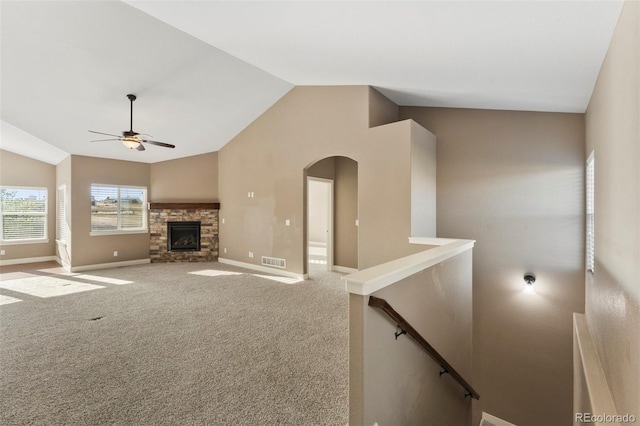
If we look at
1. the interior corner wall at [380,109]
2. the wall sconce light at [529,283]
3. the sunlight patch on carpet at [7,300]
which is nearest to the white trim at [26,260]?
the sunlight patch on carpet at [7,300]

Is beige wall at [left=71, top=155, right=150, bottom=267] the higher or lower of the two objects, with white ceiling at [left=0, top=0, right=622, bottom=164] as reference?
lower

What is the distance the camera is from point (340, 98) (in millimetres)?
→ 5664

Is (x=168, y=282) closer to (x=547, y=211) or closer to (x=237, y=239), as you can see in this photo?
(x=237, y=239)

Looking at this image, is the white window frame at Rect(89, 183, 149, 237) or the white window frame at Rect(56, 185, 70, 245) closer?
the white window frame at Rect(89, 183, 149, 237)

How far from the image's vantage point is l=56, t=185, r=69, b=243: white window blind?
7.78 metres

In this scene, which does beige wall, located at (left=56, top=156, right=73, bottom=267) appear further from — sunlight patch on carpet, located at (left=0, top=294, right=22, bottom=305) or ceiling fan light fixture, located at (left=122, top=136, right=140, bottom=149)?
ceiling fan light fixture, located at (left=122, top=136, right=140, bottom=149)

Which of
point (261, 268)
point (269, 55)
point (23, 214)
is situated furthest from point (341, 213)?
point (23, 214)

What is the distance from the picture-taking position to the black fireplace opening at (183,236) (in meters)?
8.28

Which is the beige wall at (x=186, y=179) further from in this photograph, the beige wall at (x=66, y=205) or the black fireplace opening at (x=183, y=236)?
the beige wall at (x=66, y=205)

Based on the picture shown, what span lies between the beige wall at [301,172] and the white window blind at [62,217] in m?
3.78

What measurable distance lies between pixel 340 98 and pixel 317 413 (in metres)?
4.92

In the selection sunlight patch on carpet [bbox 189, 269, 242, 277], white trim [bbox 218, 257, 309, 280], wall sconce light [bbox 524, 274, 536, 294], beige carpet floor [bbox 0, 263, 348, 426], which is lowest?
beige carpet floor [bbox 0, 263, 348, 426]

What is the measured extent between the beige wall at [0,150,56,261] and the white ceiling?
8.09ft

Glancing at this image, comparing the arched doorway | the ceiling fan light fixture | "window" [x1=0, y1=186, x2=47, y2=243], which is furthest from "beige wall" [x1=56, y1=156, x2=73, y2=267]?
the arched doorway
